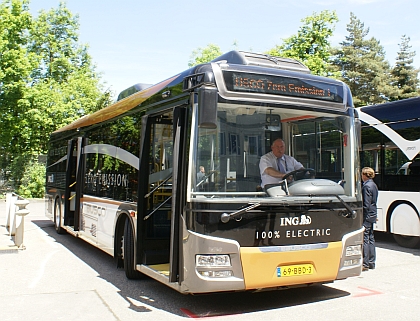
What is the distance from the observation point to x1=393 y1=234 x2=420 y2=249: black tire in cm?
1174

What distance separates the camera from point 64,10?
1422 inches

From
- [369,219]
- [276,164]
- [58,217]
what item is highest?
[276,164]

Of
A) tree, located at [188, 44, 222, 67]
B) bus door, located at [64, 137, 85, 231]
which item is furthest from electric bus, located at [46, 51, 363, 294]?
tree, located at [188, 44, 222, 67]

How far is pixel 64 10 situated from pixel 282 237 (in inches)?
1344

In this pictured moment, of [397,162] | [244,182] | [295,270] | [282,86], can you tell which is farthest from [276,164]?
[397,162]

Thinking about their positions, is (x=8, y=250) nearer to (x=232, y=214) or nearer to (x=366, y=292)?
(x=232, y=214)

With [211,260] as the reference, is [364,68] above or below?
above

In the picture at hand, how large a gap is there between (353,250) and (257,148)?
188cm

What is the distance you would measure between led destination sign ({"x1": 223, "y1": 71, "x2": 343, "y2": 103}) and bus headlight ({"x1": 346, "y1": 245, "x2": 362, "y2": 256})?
192 centimetres

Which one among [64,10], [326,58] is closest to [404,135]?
[326,58]

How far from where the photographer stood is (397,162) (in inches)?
465

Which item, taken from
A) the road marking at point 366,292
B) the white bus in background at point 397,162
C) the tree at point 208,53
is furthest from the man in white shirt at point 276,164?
the tree at point 208,53

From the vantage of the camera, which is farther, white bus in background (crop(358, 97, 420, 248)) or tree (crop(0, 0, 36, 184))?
tree (crop(0, 0, 36, 184))

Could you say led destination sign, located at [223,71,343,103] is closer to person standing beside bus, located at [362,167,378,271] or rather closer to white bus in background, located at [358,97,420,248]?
person standing beside bus, located at [362,167,378,271]
